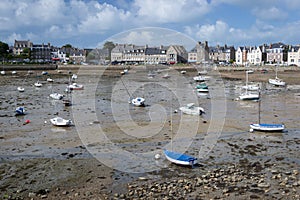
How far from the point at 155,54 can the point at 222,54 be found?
2695 cm

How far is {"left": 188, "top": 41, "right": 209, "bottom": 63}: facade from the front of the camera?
111m

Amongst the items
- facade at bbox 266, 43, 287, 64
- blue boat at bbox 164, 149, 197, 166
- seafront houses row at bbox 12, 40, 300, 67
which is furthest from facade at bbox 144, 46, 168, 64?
blue boat at bbox 164, 149, 197, 166

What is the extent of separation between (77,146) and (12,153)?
3043mm

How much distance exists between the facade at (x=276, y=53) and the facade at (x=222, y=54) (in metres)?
19.9

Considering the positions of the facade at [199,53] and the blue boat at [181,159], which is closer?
the blue boat at [181,159]

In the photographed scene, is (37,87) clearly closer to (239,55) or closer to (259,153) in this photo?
(259,153)

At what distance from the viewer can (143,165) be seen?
1295 cm

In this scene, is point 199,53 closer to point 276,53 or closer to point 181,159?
point 276,53

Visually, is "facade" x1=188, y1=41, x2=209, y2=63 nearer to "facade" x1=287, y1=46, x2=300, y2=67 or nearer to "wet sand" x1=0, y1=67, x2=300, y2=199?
"facade" x1=287, y1=46, x2=300, y2=67

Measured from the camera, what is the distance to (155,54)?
375 feet

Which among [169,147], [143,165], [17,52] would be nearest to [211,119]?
[169,147]

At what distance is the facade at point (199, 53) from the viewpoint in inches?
4387

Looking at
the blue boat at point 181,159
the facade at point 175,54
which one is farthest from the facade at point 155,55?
the blue boat at point 181,159

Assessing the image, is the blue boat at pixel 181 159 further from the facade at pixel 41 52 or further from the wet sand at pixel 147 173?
the facade at pixel 41 52
